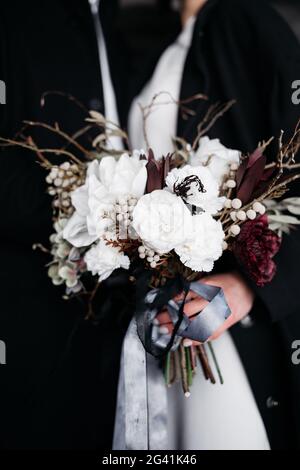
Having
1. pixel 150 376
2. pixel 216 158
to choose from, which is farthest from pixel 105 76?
pixel 150 376

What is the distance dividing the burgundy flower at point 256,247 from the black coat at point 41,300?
1.07 ft

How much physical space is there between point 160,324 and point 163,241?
0.27 metres

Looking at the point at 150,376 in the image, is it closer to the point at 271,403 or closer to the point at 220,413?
the point at 220,413

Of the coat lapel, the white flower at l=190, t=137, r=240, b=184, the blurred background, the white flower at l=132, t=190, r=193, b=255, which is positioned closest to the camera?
the white flower at l=132, t=190, r=193, b=255

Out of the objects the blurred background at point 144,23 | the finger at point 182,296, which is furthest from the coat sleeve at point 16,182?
the blurred background at point 144,23

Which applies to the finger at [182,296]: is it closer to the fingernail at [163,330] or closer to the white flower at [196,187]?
the fingernail at [163,330]

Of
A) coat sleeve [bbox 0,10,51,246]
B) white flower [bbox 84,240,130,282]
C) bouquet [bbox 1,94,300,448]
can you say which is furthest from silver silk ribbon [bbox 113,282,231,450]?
coat sleeve [bbox 0,10,51,246]

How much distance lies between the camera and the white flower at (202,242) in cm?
69

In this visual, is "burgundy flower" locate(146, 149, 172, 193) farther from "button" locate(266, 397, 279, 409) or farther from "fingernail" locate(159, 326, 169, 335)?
"button" locate(266, 397, 279, 409)

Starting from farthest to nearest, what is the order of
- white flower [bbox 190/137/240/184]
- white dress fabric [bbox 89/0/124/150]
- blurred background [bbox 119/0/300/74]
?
blurred background [bbox 119/0/300/74]
white dress fabric [bbox 89/0/124/150]
white flower [bbox 190/137/240/184]

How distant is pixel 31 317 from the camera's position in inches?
40.8

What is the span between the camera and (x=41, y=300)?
1053mm

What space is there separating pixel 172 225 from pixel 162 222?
0.05 ft

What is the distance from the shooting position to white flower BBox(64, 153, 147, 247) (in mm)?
737
